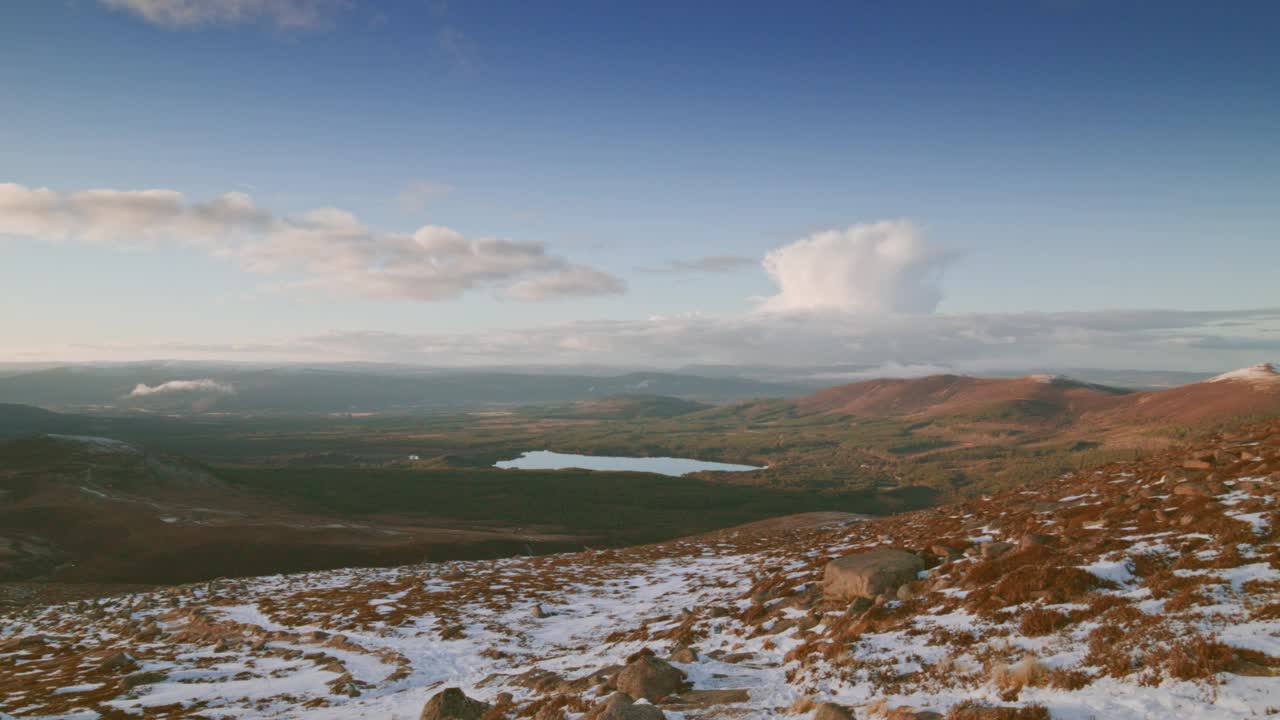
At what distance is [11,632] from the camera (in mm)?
37406

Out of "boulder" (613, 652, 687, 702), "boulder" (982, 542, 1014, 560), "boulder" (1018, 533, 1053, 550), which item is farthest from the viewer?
"boulder" (982, 542, 1014, 560)

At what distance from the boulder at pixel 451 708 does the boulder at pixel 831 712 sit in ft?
36.3

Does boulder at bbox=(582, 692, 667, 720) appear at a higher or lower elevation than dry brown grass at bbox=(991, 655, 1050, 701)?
lower

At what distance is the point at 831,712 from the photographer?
12.4 meters

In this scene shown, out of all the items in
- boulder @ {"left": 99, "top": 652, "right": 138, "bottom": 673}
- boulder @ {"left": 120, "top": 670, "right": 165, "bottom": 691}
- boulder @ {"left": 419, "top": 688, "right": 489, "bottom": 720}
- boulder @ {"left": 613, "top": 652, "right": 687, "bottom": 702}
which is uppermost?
boulder @ {"left": 613, "top": 652, "right": 687, "bottom": 702}

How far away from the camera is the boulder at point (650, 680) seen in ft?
54.0

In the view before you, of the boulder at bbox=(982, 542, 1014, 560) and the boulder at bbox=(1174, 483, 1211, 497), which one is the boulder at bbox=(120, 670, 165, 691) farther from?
the boulder at bbox=(1174, 483, 1211, 497)

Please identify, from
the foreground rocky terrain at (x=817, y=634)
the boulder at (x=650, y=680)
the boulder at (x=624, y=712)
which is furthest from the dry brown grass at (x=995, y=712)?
the boulder at (x=650, y=680)

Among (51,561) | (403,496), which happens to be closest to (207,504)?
(51,561)

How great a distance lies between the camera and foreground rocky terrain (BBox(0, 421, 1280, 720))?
12.1 meters

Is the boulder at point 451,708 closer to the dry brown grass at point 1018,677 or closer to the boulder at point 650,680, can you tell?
the boulder at point 650,680

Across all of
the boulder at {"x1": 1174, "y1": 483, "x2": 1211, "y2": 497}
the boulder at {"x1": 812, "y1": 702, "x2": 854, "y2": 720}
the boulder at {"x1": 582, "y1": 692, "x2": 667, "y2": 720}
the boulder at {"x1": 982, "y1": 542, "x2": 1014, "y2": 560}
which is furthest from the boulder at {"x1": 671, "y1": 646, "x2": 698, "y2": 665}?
the boulder at {"x1": 1174, "y1": 483, "x2": 1211, "y2": 497}

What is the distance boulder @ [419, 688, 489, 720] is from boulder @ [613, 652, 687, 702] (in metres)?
4.69

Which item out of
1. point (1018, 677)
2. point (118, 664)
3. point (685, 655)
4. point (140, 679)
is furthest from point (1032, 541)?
point (118, 664)
